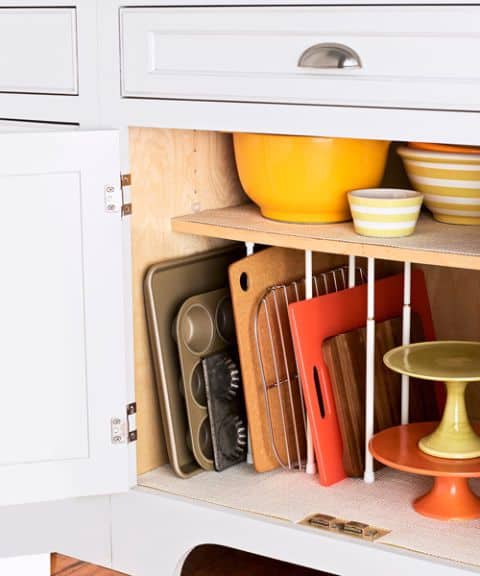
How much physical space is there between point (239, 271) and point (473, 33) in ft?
1.94

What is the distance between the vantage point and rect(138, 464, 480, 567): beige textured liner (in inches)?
64.0

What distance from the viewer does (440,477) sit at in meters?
1.72

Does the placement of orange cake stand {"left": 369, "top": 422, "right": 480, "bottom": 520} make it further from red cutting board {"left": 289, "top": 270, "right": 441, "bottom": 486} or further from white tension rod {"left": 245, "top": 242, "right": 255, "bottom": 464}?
white tension rod {"left": 245, "top": 242, "right": 255, "bottom": 464}

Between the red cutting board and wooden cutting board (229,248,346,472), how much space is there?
9 centimetres

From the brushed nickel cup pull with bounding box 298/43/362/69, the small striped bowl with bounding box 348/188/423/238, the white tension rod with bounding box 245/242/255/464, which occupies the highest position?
the brushed nickel cup pull with bounding box 298/43/362/69

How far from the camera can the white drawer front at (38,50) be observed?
1757 mm

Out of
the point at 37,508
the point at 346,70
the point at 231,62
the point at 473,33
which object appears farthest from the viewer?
the point at 37,508

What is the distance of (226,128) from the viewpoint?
1.63 meters

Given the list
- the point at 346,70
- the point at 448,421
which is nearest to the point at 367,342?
the point at 448,421

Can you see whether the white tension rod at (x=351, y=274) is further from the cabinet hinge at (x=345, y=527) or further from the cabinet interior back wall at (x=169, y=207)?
the cabinet hinge at (x=345, y=527)

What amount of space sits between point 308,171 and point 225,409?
16.4 inches

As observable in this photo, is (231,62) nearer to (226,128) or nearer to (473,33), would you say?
(226,128)

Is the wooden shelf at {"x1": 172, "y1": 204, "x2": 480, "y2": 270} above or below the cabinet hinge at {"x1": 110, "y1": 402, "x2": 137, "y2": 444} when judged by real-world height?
above

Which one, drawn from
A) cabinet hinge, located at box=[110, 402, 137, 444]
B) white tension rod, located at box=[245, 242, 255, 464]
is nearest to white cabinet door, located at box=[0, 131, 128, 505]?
cabinet hinge, located at box=[110, 402, 137, 444]
